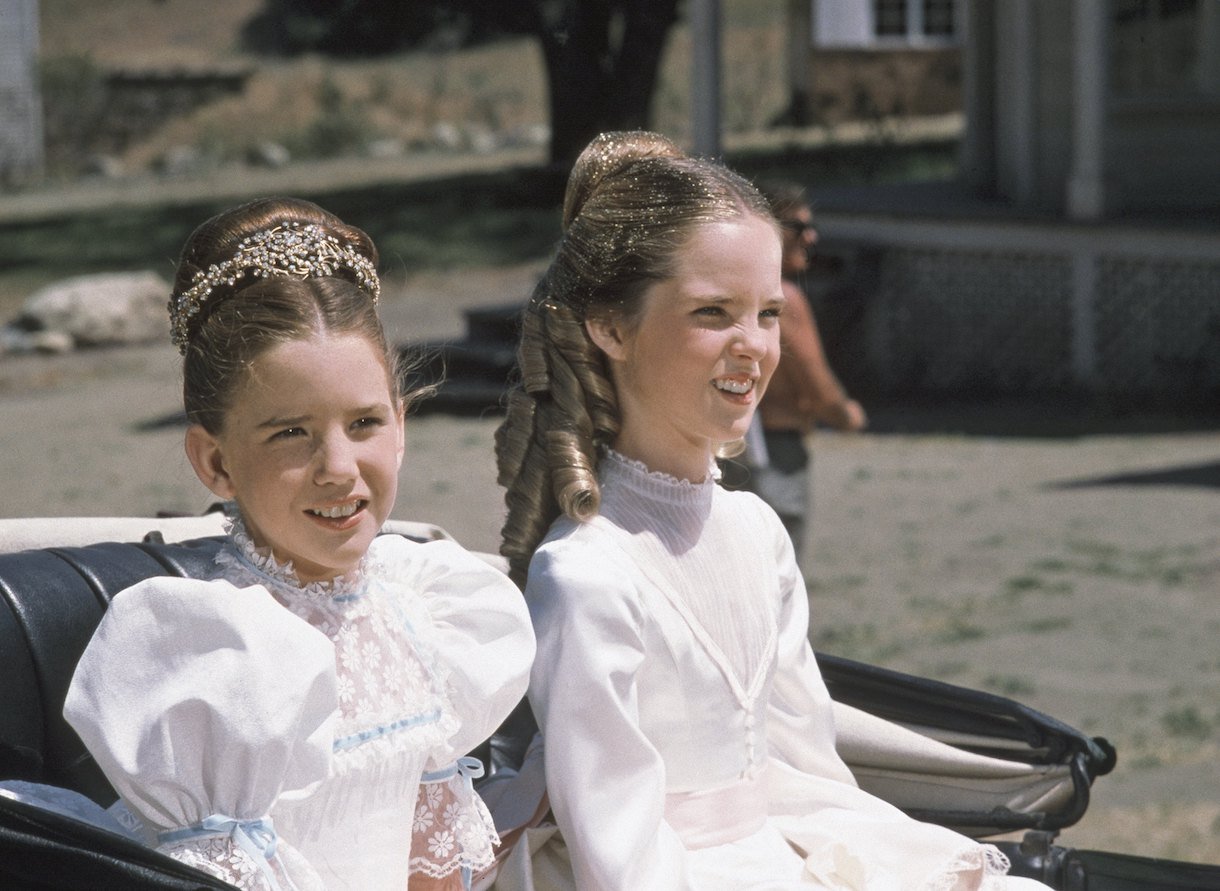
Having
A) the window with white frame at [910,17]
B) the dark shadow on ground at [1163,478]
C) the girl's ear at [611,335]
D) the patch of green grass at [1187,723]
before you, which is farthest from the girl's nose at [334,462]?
the window with white frame at [910,17]

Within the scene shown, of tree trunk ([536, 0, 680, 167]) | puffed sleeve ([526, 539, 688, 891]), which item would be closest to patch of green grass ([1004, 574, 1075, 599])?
puffed sleeve ([526, 539, 688, 891])

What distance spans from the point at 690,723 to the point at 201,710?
0.76 metres

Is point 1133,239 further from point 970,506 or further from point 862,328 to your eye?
point 970,506

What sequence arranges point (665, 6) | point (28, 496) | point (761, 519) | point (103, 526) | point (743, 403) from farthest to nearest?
point (665, 6)
point (28, 496)
point (103, 526)
point (761, 519)
point (743, 403)

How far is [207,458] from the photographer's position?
2.07 metres

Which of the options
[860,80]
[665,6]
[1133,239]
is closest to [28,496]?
[1133,239]

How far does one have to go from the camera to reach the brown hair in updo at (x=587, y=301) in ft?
7.86

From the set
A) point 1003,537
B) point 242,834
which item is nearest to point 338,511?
point 242,834

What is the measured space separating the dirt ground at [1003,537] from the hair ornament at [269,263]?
4.36ft

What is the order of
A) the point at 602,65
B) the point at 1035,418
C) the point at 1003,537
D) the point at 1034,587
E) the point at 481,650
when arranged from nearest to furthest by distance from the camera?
1. the point at 481,650
2. the point at 1034,587
3. the point at 1003,537
4. the point at 1035,418
5. the point at 602,65

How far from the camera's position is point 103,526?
9.76 ft

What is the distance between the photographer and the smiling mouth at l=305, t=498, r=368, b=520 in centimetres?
203

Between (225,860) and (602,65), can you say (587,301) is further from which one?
(602,65)

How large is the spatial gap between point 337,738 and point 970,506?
22.6 ft
